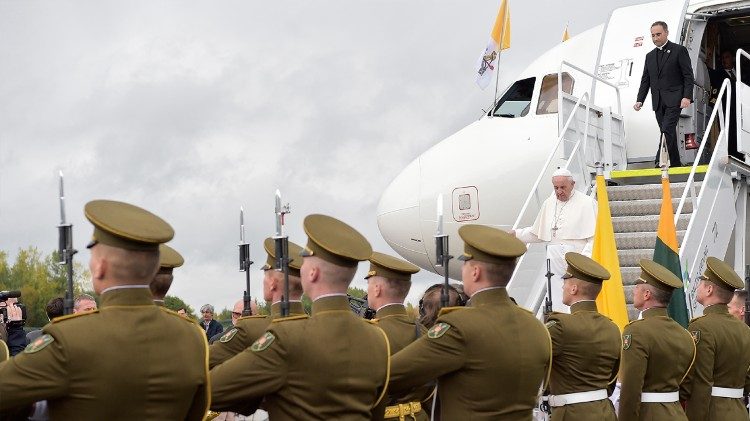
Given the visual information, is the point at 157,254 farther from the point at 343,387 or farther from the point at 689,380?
the point at 689,380

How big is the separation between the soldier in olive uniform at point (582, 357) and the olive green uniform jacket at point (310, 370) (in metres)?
2.44

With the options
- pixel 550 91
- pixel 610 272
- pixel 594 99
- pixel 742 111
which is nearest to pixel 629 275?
pixel 610 272

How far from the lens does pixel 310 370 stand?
4449 millimetres

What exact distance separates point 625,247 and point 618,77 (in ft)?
11.1

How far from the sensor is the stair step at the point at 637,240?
41.3ft

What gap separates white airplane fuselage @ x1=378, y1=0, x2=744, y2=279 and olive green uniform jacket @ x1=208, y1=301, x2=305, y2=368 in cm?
812

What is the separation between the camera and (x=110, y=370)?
3.80m

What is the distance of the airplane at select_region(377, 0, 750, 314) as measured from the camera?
1355 centimetres

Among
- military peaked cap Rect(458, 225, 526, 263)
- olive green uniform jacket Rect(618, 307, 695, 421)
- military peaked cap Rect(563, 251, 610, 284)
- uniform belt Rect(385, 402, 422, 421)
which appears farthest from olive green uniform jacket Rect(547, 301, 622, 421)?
military peaked cap Rect(458, 225, 526, 263)

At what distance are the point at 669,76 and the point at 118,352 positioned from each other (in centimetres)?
1122

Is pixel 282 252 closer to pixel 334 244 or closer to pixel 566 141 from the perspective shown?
pixel 334 244

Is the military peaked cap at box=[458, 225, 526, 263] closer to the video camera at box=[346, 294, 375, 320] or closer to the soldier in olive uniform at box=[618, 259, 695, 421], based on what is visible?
the soldier in olive uniform at box=[618, 259, 695, 421]

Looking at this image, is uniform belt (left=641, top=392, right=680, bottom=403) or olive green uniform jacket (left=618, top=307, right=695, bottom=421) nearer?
olive green uniform jacket (left=618, top=307, right=695, bottom=421)

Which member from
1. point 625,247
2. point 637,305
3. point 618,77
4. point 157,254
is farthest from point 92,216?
point 618,77
